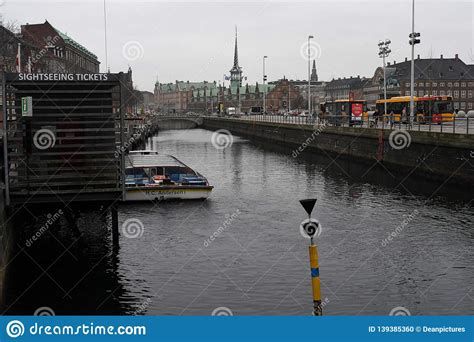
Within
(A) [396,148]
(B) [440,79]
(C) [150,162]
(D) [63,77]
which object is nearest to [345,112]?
(A) [396,148]

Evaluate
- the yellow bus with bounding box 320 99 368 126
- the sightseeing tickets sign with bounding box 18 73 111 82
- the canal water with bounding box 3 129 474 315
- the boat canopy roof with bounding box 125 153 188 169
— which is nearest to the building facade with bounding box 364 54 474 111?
the yellow bus with bounding box 320 99 368 126

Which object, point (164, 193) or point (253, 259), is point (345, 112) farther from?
point (253, 259)

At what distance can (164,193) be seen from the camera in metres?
28.6

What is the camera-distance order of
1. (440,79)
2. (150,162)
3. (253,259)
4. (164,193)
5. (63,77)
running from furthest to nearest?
(440,79) < (150,162) < (164,193) < (253,259) < (63,77)

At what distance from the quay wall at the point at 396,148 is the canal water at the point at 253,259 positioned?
358 cm

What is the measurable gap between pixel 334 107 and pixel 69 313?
5848cm

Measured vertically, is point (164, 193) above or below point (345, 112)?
below

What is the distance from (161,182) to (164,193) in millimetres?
1193

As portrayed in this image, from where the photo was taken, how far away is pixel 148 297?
1495 cm

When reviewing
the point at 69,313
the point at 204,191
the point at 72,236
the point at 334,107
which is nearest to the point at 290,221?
the point at 204,191

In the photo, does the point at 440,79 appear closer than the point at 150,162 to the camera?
No

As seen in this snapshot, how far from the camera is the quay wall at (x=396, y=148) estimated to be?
33594 mm

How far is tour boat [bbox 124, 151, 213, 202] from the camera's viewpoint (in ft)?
93.8

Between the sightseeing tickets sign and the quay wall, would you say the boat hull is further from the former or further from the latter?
the quay wall
